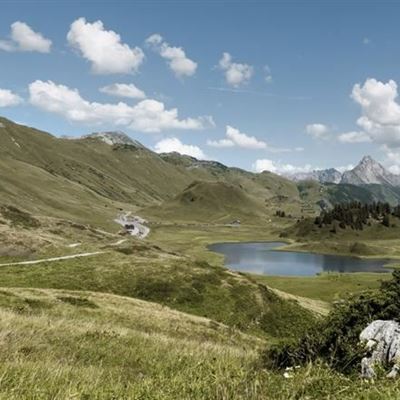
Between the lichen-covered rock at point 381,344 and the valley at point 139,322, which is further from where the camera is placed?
the lichen-covered rock at point 381,344

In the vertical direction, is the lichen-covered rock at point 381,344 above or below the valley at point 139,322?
above

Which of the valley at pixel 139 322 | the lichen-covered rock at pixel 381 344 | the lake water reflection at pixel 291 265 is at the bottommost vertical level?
the lake water reflection at pixel 291 265

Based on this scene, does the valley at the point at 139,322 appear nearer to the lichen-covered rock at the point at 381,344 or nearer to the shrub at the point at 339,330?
the shrub at the point at 339,330

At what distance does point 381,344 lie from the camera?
12.0m

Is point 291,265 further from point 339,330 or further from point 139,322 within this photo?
point 339,330

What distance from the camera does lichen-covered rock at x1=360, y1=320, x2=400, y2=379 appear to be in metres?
11.2

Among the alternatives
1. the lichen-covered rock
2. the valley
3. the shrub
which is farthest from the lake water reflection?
the lichen-covered rock

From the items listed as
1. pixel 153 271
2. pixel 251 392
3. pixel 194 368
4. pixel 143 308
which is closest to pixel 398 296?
pixel 194 368

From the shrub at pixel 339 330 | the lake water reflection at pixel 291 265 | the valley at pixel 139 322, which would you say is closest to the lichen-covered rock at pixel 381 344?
the shrub at pixel 339 330

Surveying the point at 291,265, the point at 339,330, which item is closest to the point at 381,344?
the point at 339,330

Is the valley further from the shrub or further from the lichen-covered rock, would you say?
the lichen-covered rock

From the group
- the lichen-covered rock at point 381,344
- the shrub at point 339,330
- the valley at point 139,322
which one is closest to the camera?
the valley at point 139,322

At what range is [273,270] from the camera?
154125 mm

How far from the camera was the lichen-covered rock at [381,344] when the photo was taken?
442 inches
